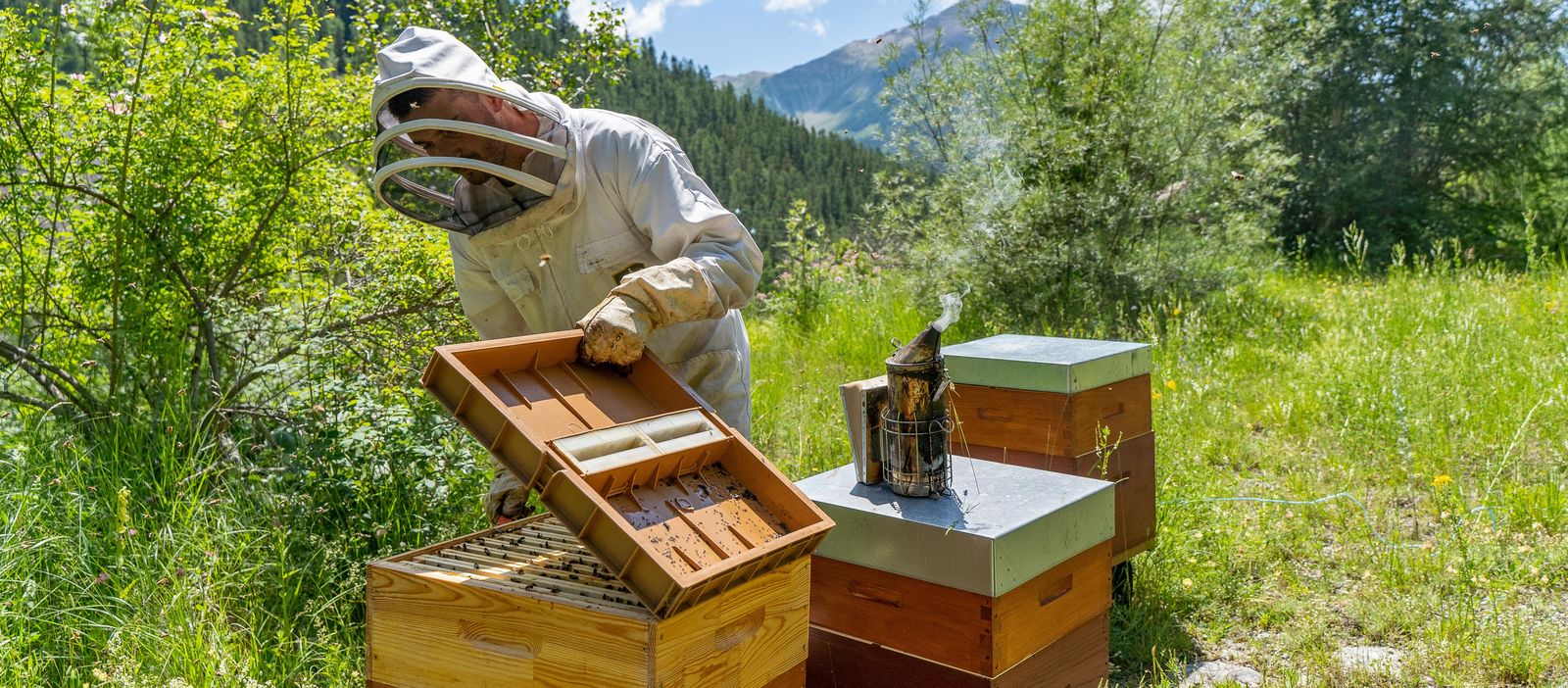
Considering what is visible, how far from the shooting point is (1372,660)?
3055 millimetres

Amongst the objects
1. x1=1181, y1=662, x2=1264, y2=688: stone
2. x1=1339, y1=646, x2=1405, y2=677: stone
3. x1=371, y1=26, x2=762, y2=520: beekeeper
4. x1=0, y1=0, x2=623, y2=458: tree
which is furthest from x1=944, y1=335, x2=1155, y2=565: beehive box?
x1=0, y1=0, x2=623, y2=458: tree

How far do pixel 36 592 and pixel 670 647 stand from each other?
246 centimetres

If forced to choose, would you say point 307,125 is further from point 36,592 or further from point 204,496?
point 36,592

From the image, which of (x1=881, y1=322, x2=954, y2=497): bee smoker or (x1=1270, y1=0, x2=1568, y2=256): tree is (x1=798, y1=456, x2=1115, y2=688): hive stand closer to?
(x1=881, y1=322, x2=954, y2=497): bee smoker

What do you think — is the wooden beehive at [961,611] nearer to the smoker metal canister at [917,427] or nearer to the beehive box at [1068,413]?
the smoker metal canister at [917,427]

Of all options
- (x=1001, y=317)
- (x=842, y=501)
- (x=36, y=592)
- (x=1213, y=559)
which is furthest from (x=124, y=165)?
(x=1001, y=317)

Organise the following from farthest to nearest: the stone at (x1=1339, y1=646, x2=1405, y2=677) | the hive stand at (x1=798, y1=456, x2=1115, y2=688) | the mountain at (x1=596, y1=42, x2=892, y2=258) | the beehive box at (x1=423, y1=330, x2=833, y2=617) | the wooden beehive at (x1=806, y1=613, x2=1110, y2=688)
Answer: the mountain at (x1=596, y1=42, x2=892, y2=258) < the stone at (x1=1339, y1=646, x2=1405, y2=677) < the wooden beehive at (x1=806, y1=613, x2=1110, y2=688) < the hive stand at (x1=798, y1=456, x2=1115, y2=688) < the beehive box at (x1=423, y1=330, x2=833, y2=617)

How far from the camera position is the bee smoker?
2379 mm

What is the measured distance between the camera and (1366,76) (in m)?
12.6

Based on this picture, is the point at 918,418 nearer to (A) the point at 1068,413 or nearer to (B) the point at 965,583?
(B) the point at 965,583

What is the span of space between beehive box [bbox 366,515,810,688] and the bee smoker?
1.54 feet

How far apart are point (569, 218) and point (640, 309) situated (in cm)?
57

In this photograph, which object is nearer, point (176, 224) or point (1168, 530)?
point (1168, 530)

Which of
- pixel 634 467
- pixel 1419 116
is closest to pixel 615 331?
pixel 634 467
